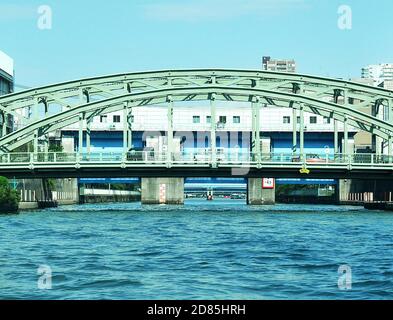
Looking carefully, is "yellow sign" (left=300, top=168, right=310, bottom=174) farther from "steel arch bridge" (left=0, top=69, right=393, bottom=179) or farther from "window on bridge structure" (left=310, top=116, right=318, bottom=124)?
"window on bridge structure" (left=310, top=116, right=318, bottom=124)

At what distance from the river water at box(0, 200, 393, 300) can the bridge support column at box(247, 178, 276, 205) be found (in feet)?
225

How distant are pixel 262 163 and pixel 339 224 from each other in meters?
23.3

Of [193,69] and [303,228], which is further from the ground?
[193,69]

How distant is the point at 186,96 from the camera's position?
294 ft

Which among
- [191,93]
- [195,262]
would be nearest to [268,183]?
[191,93]

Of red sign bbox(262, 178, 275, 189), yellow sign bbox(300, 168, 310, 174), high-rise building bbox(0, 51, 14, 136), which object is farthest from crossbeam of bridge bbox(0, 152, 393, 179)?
high-rise building bbox(0, 51, 14, 136)

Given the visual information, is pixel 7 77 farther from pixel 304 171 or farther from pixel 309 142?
pixel 304 171

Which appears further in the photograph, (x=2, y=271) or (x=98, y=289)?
(x=2, y=271)

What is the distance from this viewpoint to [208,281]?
89.1ft

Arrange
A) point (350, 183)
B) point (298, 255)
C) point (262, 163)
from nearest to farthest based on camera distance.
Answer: point (298, 255)
point (262, 163)
point (350, 183)

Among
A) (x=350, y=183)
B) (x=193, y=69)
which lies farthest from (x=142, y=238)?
(x=350, y=183)

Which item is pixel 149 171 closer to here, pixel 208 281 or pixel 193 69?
pixel 193 69

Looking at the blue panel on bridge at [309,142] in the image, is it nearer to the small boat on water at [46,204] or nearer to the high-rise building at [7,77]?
the small boat on water at [46,204]

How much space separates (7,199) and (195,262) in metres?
51.4
